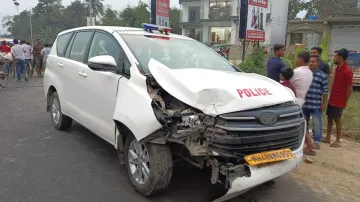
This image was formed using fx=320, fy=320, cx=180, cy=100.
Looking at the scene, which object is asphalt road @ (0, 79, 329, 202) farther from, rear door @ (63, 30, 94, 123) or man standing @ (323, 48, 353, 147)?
man standing @ (323, 48, 353, 147)

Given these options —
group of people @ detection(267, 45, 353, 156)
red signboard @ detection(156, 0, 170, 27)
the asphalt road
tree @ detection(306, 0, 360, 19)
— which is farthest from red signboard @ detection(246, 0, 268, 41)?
tree @ detection(306, 0, 360, 19)

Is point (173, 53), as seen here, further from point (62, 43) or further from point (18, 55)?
point (18, 55)

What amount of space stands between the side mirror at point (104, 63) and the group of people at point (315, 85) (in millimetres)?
2412

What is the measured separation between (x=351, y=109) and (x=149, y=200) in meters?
7.17

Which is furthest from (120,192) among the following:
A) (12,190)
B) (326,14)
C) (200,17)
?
(326,14)

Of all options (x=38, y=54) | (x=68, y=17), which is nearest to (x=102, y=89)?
(x=38, y=54)

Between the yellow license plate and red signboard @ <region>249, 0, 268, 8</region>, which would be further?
red signboard @ <region>249, 0, 268, 8</region>

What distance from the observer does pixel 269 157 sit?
2.90 m

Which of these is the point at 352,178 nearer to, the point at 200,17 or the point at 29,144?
the point at 29,144

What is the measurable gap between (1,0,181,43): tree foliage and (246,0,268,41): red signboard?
1537 inches

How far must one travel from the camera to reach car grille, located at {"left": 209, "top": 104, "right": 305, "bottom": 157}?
2779mm

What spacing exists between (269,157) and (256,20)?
6755 millimetres

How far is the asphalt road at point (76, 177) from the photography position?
3.43m

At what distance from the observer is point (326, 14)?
40.9 metres
